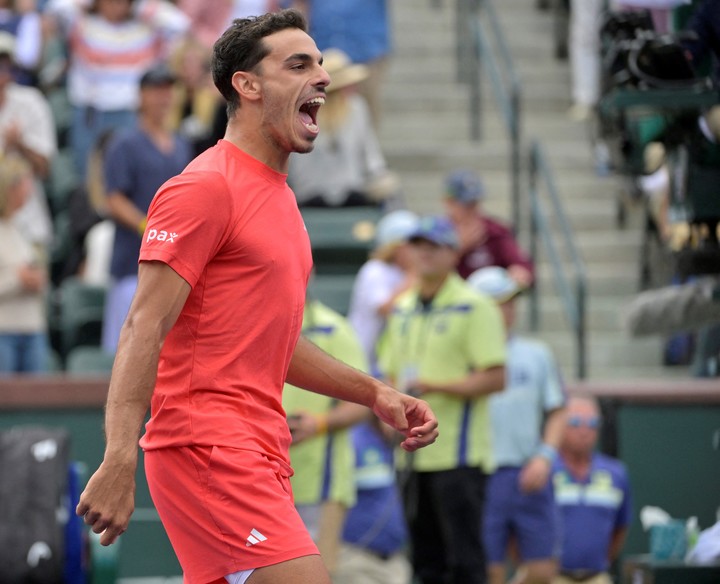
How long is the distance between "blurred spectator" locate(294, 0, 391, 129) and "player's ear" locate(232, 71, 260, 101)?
867cm

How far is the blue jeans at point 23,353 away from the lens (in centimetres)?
1033

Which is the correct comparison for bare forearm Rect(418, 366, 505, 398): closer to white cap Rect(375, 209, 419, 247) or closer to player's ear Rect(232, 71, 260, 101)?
white cap Rect(375, 209, 419, 247)

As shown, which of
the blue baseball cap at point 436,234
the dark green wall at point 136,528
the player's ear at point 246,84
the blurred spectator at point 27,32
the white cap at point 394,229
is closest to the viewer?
the player's ear at point 246,84

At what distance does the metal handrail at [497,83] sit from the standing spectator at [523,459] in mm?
3371

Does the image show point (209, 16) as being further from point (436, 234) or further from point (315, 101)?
point (315, 101)

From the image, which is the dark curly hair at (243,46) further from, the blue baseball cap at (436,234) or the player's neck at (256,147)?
the blue baseball cap at (436,234)

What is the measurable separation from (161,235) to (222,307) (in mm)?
283

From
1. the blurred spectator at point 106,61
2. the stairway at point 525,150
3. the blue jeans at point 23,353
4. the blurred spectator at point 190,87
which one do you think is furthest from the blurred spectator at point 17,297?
the stairway at point 525,150

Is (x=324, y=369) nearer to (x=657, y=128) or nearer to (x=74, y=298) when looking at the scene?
(x=657, y=128)

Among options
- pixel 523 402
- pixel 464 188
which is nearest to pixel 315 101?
pixel 523 402

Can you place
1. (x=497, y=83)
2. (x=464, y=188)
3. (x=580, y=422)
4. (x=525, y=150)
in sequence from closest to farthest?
(x=580, y=422)
(x=464, y=188)
(x=497, y=83)
(x=525, y=150)

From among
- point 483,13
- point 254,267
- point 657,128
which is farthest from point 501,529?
point 483,13

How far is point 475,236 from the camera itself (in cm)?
1105

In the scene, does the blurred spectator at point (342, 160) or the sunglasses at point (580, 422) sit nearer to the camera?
the sunglasses at point (580, 422)
